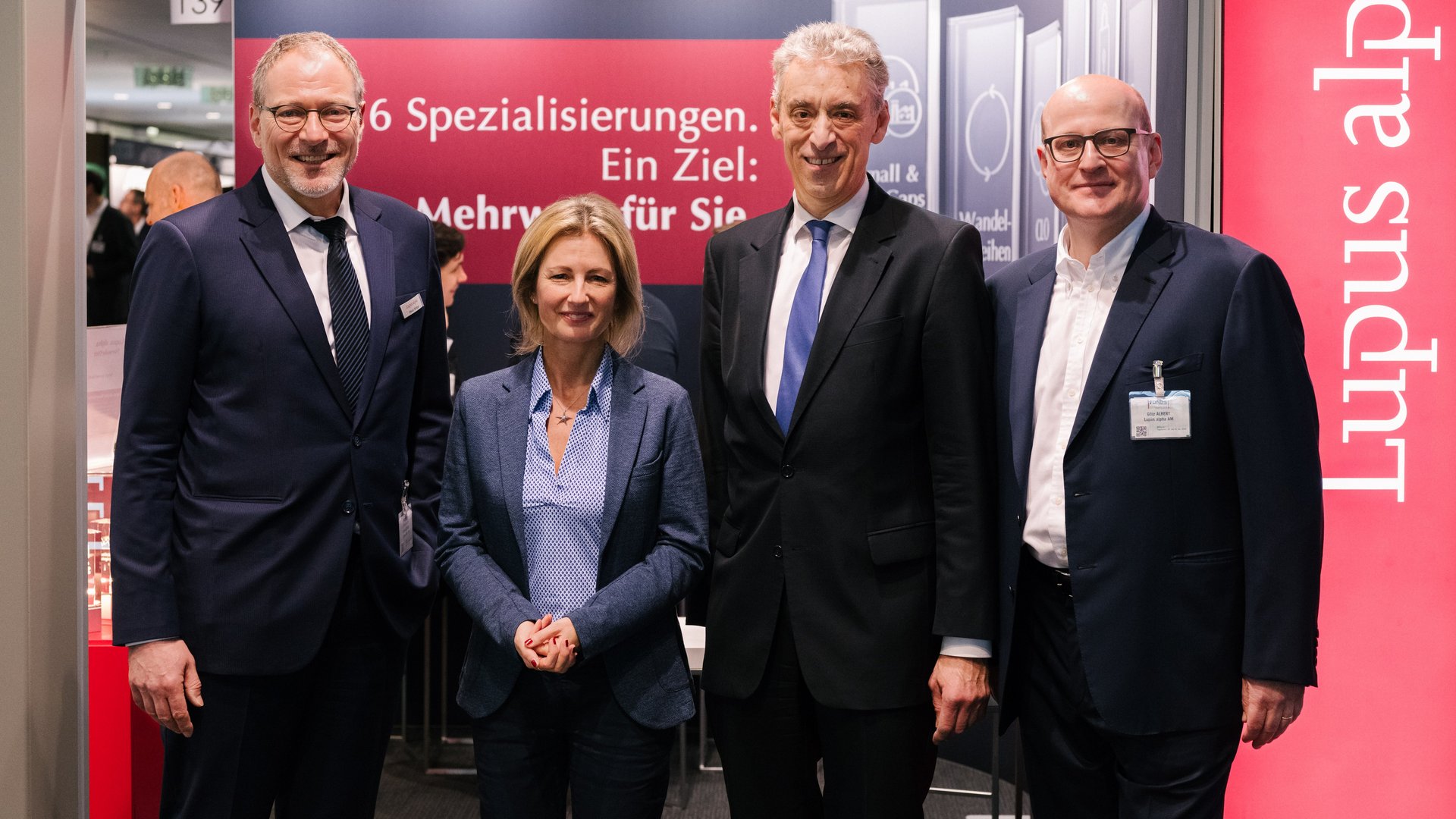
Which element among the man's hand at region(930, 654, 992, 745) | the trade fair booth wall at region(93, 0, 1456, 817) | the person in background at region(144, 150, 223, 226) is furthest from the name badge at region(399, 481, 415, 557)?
the person in background at region(144, 150, 223, 226)

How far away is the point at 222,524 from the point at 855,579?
45.9 inches

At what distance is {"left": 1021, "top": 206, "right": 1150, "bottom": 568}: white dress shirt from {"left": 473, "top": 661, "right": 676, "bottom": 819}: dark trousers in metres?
0.79

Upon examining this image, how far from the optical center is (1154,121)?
3.45 metres

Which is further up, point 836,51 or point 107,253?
point 836,51

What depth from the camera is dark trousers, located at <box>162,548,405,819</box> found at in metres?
2.32

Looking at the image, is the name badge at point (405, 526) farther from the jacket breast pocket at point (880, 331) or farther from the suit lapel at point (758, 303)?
the jacket breast pocket at point (880, 331)

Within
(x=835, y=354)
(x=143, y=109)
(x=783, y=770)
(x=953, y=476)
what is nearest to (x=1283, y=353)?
(x=953, y=476)

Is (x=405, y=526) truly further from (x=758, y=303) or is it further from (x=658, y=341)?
(x=658, y=341)

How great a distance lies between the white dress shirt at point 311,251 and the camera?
7.88 feet

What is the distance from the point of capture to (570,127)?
500 cm

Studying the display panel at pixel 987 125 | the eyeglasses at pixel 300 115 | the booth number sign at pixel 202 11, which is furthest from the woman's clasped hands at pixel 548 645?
the booth number sign at pixel 202 11

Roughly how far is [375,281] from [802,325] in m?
0.85

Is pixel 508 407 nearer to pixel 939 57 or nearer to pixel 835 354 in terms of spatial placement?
pixel 835 354

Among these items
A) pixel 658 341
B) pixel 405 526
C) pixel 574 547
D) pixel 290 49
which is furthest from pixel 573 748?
pixel 658 341
